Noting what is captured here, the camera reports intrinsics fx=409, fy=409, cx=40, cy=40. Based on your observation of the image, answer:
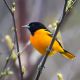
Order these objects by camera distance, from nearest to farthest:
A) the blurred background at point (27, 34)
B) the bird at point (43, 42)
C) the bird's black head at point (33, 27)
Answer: the bird at point (43, 42), the bird's black head at point (33, 27), the blurred background at point (27, 34)

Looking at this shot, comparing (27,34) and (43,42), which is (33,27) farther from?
(27,34)

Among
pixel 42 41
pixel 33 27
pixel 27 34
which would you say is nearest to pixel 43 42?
pixel 42 41

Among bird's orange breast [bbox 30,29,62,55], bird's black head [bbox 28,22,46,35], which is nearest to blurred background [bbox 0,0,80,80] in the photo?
bird's black head [bbox 28,22,46,35]

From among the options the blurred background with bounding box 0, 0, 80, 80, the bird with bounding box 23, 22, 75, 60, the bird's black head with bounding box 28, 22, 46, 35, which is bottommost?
the blurred background with bounding box 0, 0, 80, 80

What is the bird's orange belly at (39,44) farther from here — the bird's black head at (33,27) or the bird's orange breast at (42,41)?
the bird's black head at (33,27)

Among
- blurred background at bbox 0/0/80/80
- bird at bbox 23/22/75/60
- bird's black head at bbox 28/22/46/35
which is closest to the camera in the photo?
bird at bbox 23/22/75/60

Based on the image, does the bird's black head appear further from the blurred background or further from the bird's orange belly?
the blurred background

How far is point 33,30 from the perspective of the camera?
3053 millimetres

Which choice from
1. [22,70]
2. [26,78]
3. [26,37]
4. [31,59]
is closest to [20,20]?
[26,37]

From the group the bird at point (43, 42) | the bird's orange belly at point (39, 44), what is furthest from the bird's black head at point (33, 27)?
the bird's orange belly at point (39, 44)

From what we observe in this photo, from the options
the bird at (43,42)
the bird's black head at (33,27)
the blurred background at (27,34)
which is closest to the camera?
the bird at (43,42)

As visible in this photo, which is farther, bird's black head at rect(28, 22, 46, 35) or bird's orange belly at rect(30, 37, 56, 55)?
bird's black head at rect(28, 22, 46, 35)

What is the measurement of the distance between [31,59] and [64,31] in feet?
4.97

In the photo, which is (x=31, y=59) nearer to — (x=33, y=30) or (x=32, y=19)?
(x=32, y=19)
